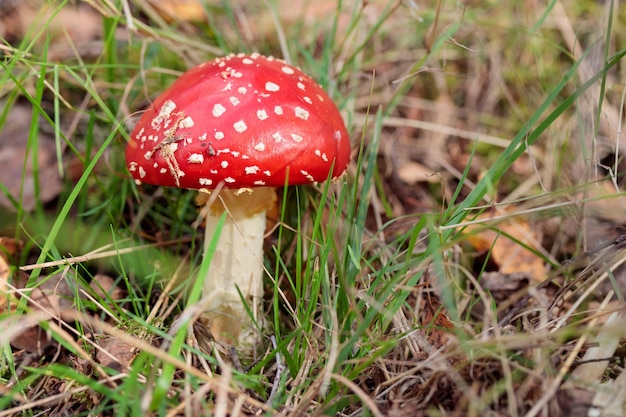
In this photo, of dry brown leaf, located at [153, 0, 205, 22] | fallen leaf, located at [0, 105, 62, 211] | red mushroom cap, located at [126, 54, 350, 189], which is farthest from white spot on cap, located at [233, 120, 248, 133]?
dry brown leaf, located at [153, 0, 205, 22]

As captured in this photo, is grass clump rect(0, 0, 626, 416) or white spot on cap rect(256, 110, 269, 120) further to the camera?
white spot on cap rect(256, 110, 269, 120)

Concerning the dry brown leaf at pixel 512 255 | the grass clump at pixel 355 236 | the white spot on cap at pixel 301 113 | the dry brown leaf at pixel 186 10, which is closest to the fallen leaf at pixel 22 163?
the grass clump at pixel 355 236

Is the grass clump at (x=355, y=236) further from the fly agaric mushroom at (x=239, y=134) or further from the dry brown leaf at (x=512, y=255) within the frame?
the fly agaric mushroom at (x=239, y=134)

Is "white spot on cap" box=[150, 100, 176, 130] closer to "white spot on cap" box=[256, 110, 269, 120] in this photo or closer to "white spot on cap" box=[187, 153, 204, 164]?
"white spot on cap" box=[187, 153, 204, 164]

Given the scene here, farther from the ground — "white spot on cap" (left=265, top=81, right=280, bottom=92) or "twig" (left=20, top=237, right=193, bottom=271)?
"white spot on cap" (left=265, top=81, right=280, bottom=92)

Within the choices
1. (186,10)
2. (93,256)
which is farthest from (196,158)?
(186,10)

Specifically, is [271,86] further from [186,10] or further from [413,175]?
[186,10]

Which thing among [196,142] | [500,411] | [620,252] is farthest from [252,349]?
[620,252]
